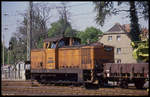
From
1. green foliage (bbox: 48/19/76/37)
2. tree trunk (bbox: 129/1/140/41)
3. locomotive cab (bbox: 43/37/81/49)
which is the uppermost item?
green foliage (bbox: 48/19/76/37)

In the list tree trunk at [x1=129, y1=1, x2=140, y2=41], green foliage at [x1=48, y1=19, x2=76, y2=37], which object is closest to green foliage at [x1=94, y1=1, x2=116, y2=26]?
tree trunk at [x1=129, y1=1, x2=140, y2=41]

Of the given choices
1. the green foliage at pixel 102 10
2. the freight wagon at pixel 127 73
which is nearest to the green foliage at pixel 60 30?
the green foliage at pixel 102 10

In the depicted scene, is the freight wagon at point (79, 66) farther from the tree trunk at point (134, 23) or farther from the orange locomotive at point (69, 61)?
the tree trunk at point (134, 23)

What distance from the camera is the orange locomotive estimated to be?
53.6 feet

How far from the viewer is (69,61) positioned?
17.4m

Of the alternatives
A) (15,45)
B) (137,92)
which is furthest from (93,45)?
(15,45)

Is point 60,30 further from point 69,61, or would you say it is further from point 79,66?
point 79,66

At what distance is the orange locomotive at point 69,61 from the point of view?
53.6 feet

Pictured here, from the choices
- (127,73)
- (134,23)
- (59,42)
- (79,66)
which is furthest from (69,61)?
(134,23)

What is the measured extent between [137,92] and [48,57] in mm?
7588

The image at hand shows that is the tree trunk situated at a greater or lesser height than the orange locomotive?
greater

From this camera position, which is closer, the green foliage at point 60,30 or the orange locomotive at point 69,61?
the orange locomotive at point 69,61

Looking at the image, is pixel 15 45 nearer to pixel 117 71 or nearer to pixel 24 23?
pixel 24 23

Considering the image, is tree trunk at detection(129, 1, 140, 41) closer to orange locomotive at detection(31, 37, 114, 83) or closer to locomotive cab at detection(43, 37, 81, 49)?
locomotive cab at detection(43, 37, 81, 49)
